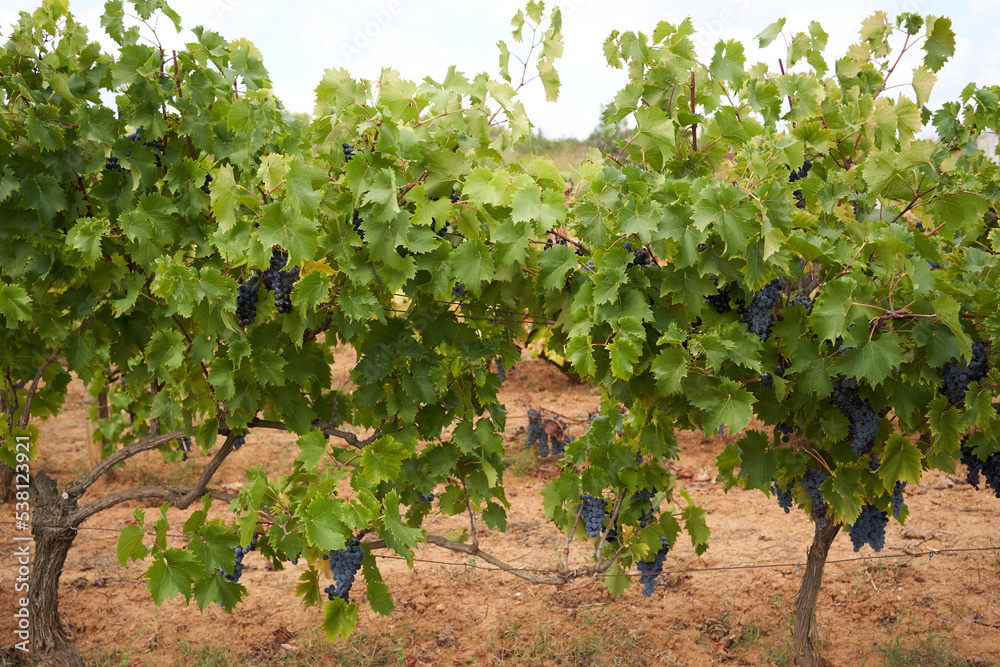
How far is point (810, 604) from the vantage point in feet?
11.7

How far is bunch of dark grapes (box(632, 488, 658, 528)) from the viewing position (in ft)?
11.2

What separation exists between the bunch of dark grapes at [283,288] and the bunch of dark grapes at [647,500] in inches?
73.2

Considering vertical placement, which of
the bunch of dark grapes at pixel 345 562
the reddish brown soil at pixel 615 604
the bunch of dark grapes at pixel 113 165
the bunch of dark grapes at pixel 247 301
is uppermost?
the bunch of dark grapes at pixel 113 165

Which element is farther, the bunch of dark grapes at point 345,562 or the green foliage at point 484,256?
the bunch of dark grapes at point 345,562

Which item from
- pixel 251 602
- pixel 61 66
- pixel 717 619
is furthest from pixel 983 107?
pixel 251 602

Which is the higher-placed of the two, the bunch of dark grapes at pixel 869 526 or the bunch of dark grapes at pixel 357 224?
the bunch of dark grapes at pixel 357 224

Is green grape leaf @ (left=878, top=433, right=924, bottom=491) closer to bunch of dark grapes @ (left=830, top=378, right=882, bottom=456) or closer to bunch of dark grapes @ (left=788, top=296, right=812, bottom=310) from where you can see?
bunch of dark grapes @ (left=830, top=378, right=882, bottom=456)

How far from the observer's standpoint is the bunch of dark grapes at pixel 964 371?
2.37 m

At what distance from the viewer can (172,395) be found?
9.94 feet

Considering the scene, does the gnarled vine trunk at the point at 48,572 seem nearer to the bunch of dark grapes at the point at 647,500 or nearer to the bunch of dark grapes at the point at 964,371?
the bunch of dark grapes at the point at 647,500

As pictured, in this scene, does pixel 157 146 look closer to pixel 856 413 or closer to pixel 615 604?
pixel 856 413

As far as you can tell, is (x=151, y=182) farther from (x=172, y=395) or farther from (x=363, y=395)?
(x=363, y=395)

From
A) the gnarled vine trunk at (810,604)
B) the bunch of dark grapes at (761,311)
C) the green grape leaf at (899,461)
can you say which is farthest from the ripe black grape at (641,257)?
the gnarled vine trunk at (810,604)

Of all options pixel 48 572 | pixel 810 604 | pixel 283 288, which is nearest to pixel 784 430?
pixel 810 604
